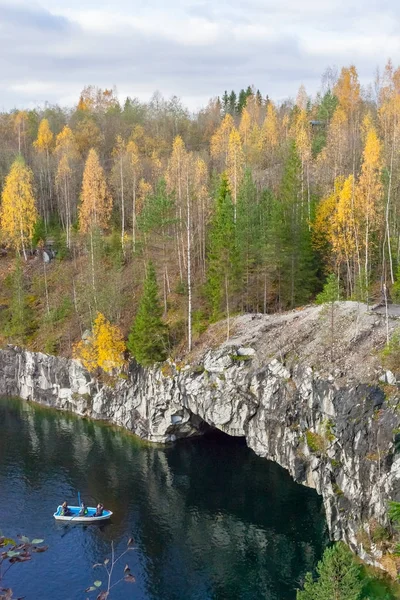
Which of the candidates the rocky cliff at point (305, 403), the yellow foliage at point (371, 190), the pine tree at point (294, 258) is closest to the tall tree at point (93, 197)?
the rocky cliff at point (305, 403)

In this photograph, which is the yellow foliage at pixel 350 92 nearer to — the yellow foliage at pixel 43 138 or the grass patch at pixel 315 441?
the yellow foliage at pixel 43 138

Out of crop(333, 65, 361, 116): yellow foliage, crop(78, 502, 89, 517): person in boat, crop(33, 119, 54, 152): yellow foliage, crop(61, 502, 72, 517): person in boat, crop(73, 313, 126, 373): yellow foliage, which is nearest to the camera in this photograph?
crop(78, 502, 89, 517): person in boat

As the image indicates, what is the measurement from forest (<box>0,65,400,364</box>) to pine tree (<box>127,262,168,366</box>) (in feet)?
0.44

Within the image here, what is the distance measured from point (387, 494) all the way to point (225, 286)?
24.5 metres

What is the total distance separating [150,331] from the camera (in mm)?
48969

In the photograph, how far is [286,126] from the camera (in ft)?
296

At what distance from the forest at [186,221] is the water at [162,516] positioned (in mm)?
10149

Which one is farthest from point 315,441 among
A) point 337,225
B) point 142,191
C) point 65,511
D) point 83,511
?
point 142,191

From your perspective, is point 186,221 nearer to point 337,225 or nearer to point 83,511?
point 337,225

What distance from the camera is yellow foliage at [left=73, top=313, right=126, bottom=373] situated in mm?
53844

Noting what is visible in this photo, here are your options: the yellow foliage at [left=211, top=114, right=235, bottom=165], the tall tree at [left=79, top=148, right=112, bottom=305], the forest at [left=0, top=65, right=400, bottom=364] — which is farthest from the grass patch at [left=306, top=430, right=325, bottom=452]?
the yellow foliage at [left=211, top=114, right=235, bottom=165]

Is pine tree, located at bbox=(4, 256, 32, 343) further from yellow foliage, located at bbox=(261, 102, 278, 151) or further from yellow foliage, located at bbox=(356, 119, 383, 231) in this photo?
yellow foliage, located at bbox=(261, 102, 278, 151)

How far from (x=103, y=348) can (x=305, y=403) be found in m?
24.8

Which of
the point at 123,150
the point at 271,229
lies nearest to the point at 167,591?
the point at 271,229
